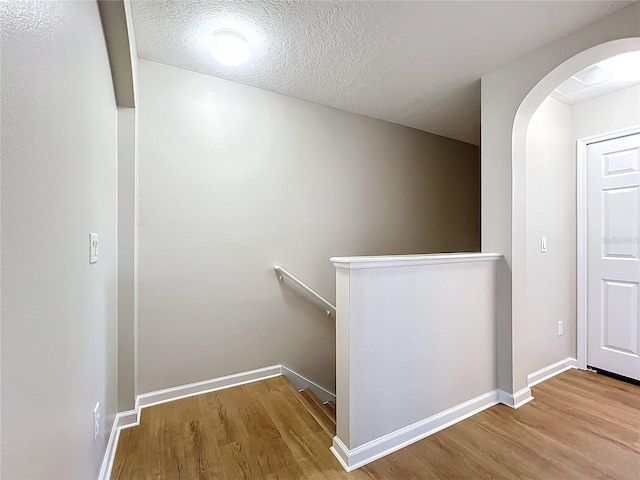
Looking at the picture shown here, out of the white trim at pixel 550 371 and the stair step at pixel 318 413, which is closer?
the stair step at pixel 318 413

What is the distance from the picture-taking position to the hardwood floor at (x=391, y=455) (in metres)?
1.45

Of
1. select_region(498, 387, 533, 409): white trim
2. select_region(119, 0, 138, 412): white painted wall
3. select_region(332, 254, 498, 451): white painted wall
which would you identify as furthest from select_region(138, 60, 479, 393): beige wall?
select_region(498, 387, 533, 409): white trim

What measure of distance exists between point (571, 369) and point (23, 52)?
3.71 metres

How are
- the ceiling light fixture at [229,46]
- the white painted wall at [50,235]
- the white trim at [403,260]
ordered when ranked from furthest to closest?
the ceiling light fixture at [229,46] → the white trim at [403,260] → the white painted wall at [50,235]

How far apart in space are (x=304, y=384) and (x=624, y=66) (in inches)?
130

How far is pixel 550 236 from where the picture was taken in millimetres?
2457

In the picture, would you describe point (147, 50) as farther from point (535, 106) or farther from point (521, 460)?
point (521, 460)

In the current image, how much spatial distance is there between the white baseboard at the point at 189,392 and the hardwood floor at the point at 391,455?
0.16 feet

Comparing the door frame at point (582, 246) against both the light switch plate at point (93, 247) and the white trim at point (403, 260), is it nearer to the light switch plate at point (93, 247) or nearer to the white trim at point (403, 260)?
the white trim at point (403, 260)

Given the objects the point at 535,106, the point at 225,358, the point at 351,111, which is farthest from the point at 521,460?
the point at 351,111

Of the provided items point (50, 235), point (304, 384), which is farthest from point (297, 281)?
point (50, 235)

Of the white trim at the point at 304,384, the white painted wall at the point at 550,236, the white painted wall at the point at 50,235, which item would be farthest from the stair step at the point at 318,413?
the white painted wall at the point at 550,236

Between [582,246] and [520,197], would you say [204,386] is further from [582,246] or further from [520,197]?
[582,246]

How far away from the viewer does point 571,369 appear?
8.46 ft
